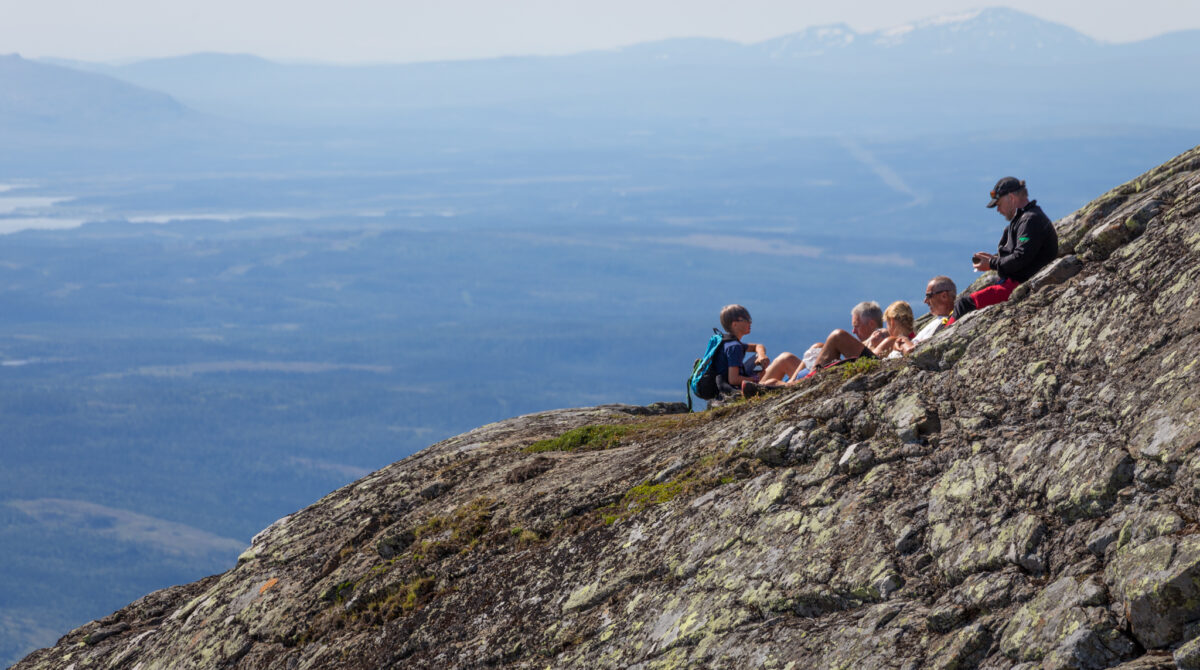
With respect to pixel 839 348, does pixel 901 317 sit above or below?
above

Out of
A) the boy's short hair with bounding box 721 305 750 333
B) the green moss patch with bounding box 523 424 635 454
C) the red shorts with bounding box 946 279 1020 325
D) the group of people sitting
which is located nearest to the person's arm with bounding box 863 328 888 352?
the group of people sitting

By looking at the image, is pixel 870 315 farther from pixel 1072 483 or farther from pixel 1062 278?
pixel 1072 483

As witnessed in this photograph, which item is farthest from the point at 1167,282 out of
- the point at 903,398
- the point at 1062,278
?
the point at 903,398

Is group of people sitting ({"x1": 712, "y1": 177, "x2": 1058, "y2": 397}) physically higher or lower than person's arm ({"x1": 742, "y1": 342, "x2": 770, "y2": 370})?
higher

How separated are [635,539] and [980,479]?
12.3ft

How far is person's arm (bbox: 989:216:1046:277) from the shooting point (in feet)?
36.1

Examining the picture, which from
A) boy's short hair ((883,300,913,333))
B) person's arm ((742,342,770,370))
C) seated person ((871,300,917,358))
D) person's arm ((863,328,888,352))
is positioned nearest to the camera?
seated person ((871,300,917,358))

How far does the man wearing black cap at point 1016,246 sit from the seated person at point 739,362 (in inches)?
137

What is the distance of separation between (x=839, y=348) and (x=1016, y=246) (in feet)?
10.1

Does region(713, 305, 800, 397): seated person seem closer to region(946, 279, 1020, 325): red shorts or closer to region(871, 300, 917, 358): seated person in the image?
region(871, 300, 917, 358): seated person

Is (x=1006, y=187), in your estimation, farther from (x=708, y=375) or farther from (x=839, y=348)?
(x=708, y=375)

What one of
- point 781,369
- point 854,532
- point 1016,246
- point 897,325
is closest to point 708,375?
point 781,369

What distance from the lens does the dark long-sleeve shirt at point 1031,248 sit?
36.1 ft

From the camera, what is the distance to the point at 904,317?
1376 centimetres
